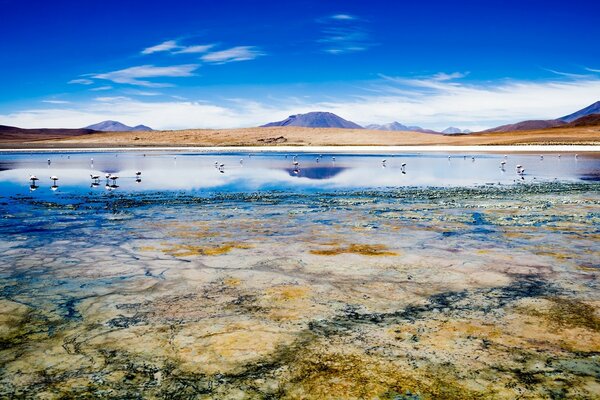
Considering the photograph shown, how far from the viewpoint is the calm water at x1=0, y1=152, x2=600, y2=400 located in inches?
148

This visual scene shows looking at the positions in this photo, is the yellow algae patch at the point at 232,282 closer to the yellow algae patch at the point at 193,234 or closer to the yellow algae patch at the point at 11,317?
Answer: the yellow algae patch at the point at 11,317

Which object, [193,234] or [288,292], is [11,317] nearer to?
[288,292]

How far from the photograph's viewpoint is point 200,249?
827cm

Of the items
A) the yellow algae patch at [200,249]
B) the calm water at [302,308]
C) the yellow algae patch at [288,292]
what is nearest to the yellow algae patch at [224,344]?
the calm water at [302,308]

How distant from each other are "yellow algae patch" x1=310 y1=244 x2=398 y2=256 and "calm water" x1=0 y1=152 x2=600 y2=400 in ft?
0.13

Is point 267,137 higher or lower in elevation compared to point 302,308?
higher

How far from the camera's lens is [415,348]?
14.0 feet

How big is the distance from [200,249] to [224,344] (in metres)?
4.02

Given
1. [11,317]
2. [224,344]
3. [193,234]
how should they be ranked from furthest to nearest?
1. [193,234]
2. [11,317]
3. [224,344]

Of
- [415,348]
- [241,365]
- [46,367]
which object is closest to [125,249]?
[46,367]

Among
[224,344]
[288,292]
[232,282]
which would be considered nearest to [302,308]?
[288,292]

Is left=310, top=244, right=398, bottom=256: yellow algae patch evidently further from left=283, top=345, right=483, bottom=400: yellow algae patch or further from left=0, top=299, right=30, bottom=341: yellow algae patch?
left=0, top=299, right=30, bottom=341: yellow algae patch

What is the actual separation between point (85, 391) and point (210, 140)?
4365 inches

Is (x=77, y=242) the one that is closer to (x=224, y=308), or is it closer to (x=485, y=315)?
(x=224, y=308)
